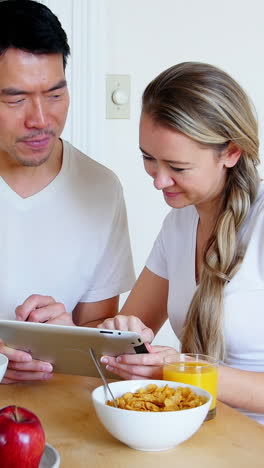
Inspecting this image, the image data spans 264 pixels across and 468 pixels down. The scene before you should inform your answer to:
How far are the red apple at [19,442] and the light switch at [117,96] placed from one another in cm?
182

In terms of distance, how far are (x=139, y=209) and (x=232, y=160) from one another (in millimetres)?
1106

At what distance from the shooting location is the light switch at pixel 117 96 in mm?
2508

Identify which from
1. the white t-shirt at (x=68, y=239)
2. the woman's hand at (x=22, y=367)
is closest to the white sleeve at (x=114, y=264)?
the white t-shirt at (x=68, y=239)

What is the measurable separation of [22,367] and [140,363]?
0.23m

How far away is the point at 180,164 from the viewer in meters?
1.44

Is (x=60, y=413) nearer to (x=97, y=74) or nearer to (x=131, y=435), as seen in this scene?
(x=131, y=435)

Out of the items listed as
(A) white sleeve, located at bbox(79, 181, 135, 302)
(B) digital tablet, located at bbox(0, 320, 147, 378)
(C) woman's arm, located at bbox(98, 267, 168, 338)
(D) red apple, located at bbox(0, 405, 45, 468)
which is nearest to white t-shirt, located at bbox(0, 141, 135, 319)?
(A) white sleeve, located at bbox(79, 181, 135, 302)

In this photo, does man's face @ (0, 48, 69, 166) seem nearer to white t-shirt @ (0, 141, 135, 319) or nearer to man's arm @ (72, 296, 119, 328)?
white t-shirt @ (0, 141, 135, 319)

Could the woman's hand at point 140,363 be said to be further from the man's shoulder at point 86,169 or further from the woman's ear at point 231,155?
the man's shoulder at point 86,169

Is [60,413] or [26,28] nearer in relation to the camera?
[60,413]

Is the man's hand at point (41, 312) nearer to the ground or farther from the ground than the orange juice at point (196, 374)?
farther from the ground

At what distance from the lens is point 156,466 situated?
949mm

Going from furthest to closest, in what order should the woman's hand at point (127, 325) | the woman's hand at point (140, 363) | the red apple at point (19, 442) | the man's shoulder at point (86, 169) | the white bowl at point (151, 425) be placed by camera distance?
the man's shoulder at point (86, 169) < the woman's hand at point (127, 325) < the woman's hand at point (140, 363) < the white bowl at point (151, 425) < the red apple at point (19, 442)

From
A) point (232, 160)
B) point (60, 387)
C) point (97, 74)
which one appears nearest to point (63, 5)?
point (97, 74)
